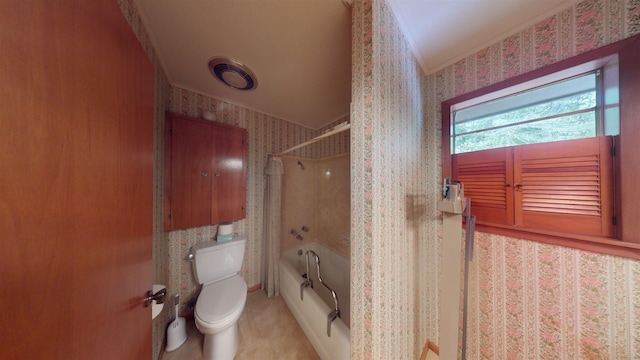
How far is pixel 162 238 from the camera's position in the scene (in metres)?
1.41

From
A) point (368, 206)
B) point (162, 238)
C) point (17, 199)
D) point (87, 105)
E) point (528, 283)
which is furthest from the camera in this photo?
point (162, 238)

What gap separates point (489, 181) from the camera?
1125mm

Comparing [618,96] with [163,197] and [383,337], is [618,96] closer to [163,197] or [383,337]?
[383,337]

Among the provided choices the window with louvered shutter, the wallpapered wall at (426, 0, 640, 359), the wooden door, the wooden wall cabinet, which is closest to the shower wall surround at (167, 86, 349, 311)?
the wooden wall cabinet

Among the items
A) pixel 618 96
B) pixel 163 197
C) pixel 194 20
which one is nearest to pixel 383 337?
pixel 618 96

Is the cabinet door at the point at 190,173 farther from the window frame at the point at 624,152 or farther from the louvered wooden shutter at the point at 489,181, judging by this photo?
the window frame at the point at 624,152

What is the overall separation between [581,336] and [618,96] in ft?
4.01

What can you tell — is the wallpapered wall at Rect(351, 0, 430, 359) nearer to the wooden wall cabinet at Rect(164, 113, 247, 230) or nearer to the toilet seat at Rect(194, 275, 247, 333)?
the toilet seat at Rect(194, 275, 247, 333)

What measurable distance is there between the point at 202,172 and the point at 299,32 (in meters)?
1.40

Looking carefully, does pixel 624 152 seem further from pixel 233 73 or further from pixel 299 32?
pixel 233 73

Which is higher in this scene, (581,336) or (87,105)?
(87,105)

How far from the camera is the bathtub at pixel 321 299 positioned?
118 centimetres

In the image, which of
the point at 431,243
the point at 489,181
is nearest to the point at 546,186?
the point at 489,181

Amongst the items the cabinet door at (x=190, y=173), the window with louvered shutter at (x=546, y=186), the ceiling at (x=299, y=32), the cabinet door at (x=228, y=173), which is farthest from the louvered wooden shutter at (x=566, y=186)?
the cabinet door at (x=190, y=173)
